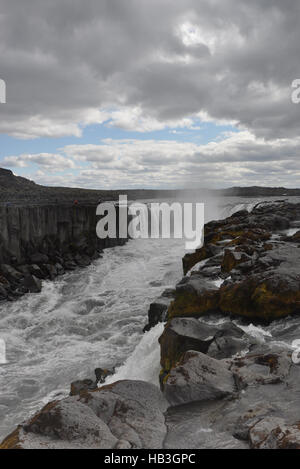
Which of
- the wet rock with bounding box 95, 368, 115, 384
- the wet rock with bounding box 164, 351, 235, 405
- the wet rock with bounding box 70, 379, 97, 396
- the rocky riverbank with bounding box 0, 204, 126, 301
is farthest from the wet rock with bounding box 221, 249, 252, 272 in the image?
the rocky riverbank with bounding box 0, 204, 126, 301

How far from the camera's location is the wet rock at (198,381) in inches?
185

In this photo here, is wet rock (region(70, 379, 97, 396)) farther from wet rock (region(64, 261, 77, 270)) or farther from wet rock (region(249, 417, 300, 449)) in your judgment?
wet rock (region(64, 261, 77, 270))

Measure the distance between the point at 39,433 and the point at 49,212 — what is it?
19540 millimetres

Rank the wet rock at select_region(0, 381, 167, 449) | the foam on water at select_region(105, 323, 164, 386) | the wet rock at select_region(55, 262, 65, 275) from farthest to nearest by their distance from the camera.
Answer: the wet rock at select_region(55, 262, 65, 275)
the foam on water at select_region(105, 323, 164, 386)
the wet rock at select_region(0, 381, 167, 449)

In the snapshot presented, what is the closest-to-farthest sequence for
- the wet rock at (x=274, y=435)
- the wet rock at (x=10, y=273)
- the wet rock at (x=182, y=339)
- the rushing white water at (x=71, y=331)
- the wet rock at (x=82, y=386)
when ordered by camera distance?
the wet rock at (x=274, y=435) → the wet rock at (x=182, y=339) → the wet rock at (x=82, y=386) → the rushing white water at (x=71, y=331) → the wet rock at (x=10, y=273)

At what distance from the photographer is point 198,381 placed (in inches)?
189

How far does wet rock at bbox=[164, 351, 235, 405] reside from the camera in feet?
15.4

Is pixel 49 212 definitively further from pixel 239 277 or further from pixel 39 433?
pixel 39 433

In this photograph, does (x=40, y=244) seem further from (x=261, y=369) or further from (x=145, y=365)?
(x=261, y=369)

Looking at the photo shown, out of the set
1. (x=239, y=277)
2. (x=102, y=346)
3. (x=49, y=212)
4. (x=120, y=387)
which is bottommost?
(x=102, y=346)

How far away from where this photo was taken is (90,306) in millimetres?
14609

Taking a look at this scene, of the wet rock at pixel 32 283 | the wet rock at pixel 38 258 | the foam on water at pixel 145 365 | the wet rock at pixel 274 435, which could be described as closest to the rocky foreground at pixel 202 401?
the wet rock at pixel 274 435

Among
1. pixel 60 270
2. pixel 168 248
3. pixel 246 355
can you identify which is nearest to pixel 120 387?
pixel 246 355

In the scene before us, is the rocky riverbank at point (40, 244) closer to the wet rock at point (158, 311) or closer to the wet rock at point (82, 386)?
the wet rock at point (158, 311)
